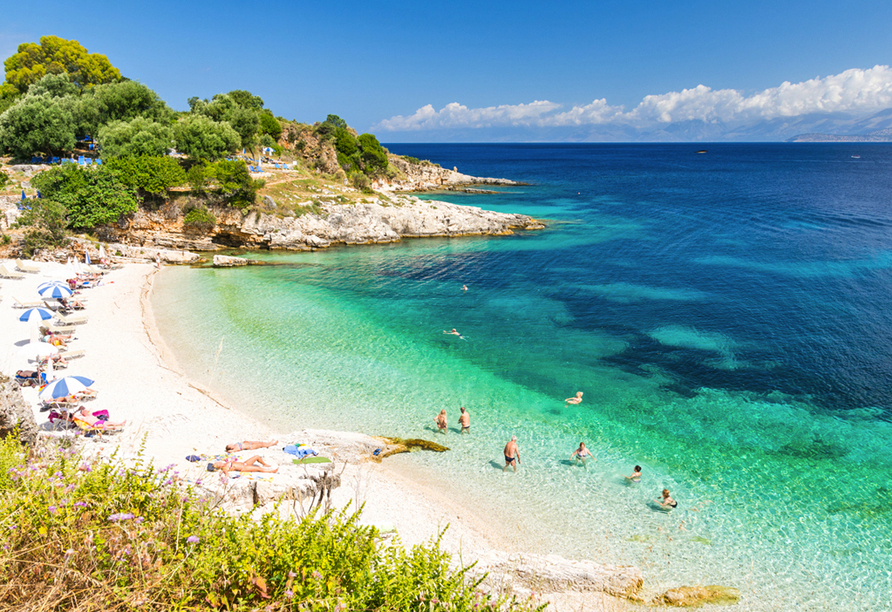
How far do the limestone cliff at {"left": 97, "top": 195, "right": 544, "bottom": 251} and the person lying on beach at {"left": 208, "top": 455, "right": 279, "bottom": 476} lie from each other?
3927 cm

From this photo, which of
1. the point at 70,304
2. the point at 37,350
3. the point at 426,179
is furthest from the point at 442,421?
the point at 426,179

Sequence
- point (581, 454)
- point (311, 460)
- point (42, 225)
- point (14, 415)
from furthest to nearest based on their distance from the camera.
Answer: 1. point (42, 225)
2. point (581, 454)
3. point (311, 460)
4. point (14, 415)

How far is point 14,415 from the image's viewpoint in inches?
399

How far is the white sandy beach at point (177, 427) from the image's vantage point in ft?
43.2

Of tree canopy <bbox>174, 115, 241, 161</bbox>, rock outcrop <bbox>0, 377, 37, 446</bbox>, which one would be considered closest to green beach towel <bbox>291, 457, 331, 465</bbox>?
rock outcrop <bbox>0, 377, 37, 446</bbox>

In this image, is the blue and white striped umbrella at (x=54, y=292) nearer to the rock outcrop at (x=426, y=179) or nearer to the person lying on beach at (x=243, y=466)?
the person lying on beach at (x=243, y=466)

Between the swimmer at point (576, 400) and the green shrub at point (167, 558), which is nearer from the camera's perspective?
the green shrub at point (167, 558)

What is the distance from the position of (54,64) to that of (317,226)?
57.0 metres

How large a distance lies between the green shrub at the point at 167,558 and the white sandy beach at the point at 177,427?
4.42 ft

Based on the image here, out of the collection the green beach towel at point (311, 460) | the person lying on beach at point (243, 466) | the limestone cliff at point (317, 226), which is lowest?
the green beach towel at point (311, 460)

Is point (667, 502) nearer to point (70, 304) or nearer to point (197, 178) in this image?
point (70, 304)

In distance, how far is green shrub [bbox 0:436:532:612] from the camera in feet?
19.1

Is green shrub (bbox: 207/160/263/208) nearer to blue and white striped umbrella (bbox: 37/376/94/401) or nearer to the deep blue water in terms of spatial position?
the deep blue water

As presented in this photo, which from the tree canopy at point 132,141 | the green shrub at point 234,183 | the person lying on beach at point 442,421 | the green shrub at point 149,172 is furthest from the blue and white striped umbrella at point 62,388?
the tree canopy at point 132,141
